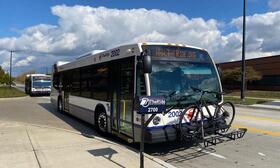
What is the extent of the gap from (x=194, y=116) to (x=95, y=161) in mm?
2613

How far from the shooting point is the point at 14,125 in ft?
36.7

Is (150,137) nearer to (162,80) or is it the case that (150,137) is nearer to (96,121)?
(162,80)

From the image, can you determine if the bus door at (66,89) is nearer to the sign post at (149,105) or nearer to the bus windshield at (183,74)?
the bus windshield at (183,74)

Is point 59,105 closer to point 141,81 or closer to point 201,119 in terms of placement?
point 141,81

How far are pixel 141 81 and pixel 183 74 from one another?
43.0 inches

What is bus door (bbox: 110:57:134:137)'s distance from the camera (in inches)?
313

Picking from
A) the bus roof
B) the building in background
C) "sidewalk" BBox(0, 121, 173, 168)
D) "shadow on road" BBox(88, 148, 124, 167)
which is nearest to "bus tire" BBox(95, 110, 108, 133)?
"sidewalk" BBox(0, 121, 173, 168)

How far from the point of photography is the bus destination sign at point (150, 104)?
5.62 metres

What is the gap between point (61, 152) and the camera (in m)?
7.14

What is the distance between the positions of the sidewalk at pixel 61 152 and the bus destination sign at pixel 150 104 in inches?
47.4

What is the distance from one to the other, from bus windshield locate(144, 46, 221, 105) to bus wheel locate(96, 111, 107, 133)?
118 inches

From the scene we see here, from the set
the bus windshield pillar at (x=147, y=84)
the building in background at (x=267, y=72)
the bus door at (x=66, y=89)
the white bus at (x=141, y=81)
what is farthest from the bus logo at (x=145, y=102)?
the building in background at (x=267, y=72)

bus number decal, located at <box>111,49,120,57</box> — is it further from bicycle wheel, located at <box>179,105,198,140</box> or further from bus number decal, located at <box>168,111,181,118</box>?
bicycle wheel, located at <box>179,105,198,140</box>

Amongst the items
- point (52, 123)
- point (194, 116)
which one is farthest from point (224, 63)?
point (194, 116)
